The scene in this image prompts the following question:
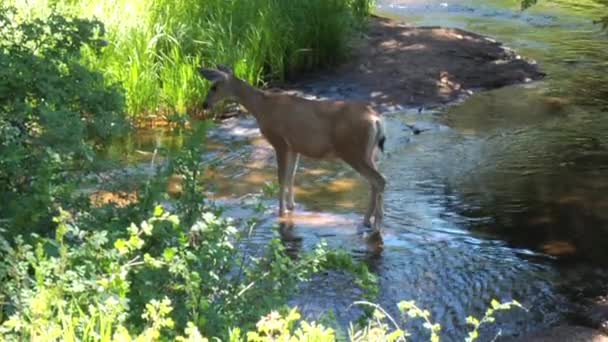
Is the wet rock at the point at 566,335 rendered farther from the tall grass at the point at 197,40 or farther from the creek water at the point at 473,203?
the tall grass at the point at 197,40

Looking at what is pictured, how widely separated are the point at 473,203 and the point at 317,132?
4.81 ft

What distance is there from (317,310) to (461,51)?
28.7 ft

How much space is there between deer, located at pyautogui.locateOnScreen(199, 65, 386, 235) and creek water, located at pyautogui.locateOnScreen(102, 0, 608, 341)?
251 millimetres

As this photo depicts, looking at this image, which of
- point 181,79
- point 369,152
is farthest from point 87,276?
point 181,79

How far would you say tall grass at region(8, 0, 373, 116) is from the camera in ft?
39.2

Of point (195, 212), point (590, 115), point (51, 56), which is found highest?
point (51, 56)

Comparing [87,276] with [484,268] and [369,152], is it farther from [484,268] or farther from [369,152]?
[369,152]

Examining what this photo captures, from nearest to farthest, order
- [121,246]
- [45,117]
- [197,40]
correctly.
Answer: [121,246]
[45,117]
[197,40]

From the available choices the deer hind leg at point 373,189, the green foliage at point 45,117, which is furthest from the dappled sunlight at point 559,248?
the green foliage at point 45,117

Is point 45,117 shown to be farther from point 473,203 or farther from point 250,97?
point 473,203

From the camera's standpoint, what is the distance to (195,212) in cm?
543

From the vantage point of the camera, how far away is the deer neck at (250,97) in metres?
9.55

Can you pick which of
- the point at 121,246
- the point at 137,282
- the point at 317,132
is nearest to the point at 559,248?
the point at 317,132

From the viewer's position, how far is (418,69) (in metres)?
13.9
